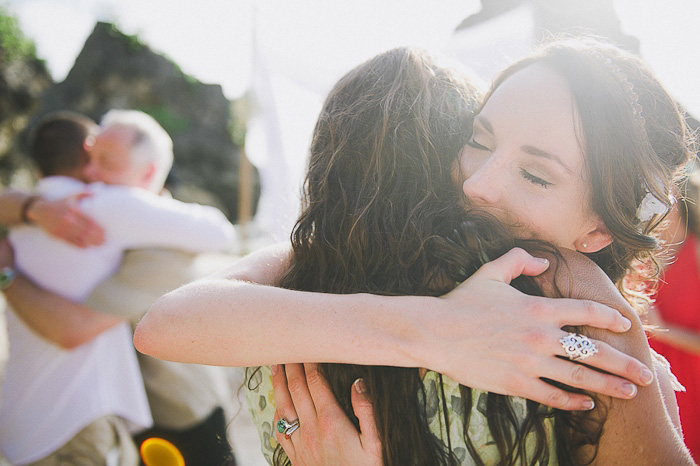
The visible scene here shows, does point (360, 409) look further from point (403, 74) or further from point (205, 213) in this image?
point (205, 213)

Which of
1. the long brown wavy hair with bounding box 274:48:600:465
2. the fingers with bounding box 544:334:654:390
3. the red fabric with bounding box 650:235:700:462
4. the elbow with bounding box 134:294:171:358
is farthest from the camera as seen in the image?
the red fabric with bounding box 650:235:700:462

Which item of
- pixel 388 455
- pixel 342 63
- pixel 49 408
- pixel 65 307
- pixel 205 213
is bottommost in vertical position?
pixel 49 408

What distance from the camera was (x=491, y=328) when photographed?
103 cm

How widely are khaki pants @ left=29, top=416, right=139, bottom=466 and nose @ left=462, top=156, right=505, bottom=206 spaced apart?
2.30 meters

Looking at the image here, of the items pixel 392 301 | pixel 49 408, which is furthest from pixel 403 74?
pixel 49 408

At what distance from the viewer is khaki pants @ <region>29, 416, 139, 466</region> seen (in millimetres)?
2469

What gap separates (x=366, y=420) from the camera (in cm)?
114

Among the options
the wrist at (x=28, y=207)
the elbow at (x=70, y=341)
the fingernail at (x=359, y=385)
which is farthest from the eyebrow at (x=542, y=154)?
the wrist at (x=28, y=207)

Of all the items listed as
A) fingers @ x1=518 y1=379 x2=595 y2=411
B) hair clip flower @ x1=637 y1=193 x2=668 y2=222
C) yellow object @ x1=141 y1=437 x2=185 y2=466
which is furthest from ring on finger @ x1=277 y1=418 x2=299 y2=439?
yellow object @ x1=141 y1=437 x2=185 y2=466

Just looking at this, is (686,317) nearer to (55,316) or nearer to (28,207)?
(55,316)

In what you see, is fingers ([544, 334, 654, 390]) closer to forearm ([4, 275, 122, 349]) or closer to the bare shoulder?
the bare shoulder

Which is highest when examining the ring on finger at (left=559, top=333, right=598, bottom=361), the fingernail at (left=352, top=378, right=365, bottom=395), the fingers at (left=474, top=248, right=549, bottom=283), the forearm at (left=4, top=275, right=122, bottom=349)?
the fingers at (left=474, top=248, right=549, bottom=283)

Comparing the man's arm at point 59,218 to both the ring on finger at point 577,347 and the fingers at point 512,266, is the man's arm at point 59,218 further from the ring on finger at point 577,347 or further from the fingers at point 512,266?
the ring on finger at point 577,347

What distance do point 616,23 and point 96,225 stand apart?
9.63 feet
